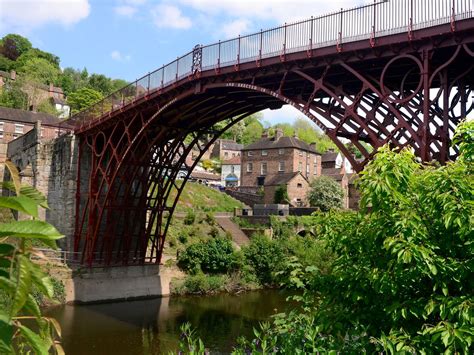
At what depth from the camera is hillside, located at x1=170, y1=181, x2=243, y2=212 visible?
50406mm

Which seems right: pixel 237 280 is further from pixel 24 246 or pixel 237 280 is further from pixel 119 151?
pixel 24 246

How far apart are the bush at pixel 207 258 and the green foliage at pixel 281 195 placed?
70.9 feet

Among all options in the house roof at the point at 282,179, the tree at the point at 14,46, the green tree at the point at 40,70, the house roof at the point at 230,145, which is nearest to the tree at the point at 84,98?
the green tree at the point at 40,70

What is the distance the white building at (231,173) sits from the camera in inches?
3255

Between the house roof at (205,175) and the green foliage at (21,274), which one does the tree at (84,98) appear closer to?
the house roof at (205,175)

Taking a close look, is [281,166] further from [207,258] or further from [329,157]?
[207,258]

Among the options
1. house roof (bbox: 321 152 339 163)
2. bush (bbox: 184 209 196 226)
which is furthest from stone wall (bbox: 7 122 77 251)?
house roof (bbox: 321 152 339 163)

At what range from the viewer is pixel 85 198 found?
2920 cm

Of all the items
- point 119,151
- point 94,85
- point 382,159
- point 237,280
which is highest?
point 94,85

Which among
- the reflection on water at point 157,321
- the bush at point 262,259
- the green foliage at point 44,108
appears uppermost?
the green foliage at point 44,108

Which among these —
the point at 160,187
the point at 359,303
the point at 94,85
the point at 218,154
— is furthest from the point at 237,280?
the point at 94,85

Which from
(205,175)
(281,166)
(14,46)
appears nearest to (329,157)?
(281,166)

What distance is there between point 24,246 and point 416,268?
15.0 ft

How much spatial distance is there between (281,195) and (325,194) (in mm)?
5342
